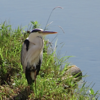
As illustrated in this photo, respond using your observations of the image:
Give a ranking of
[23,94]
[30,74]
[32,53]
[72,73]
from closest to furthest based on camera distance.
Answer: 1. [32,53]
2. [23,94]
3. [30,74]
4. [72,73]

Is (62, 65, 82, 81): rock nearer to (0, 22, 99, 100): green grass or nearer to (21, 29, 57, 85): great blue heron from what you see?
(0, 22, 99, 100): green grass

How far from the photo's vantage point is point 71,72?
528 cm

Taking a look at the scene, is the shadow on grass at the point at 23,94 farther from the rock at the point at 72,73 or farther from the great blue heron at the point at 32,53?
the rock at the point at 72,73

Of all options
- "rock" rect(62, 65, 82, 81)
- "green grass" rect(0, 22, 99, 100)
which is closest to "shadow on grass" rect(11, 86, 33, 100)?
"green grass" rect(0, 22, 99, 100)

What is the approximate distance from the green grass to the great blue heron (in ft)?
0.56

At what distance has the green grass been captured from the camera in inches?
167

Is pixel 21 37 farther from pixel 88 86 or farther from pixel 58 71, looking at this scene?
pixel 88 86

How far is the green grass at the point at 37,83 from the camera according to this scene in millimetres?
4234

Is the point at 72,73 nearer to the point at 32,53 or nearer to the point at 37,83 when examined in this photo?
the point at 37,83

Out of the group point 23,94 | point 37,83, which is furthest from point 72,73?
point 23,94

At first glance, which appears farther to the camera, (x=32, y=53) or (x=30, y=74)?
(x=30, y=74)

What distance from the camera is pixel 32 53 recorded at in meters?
4.15

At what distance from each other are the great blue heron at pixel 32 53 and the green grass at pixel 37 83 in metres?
0.17

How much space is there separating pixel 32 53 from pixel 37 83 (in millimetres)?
582
